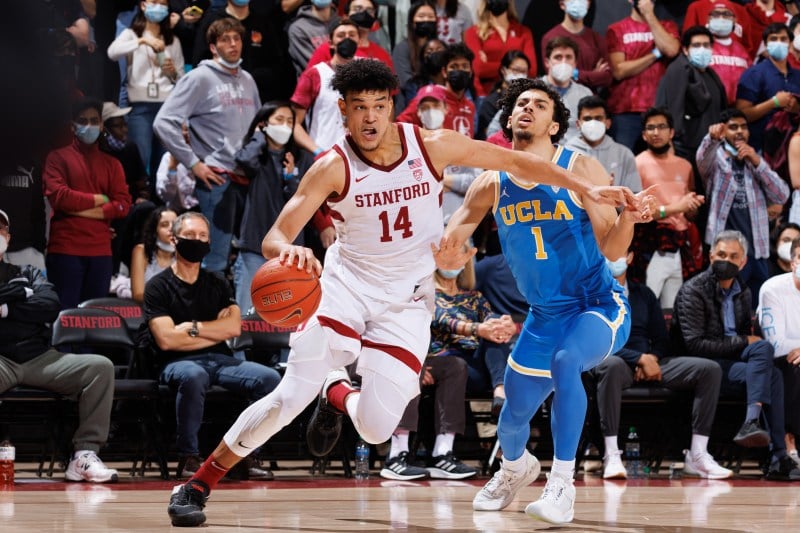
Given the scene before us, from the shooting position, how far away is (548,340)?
507 cm

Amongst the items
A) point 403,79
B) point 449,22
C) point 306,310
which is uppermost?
point 449,22

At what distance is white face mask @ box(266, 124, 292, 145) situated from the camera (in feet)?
26.9

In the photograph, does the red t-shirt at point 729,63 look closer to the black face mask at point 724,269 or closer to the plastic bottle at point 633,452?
the black face mask at point 724,269

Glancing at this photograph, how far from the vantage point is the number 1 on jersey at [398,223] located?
14.9 feet

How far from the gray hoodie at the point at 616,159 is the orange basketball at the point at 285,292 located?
16.6ft

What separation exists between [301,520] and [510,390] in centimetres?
121

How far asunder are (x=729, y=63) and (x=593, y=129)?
2290 millimetres

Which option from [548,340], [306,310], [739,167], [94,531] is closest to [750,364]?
[739,167]

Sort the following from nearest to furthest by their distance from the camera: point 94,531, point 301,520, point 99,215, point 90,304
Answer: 1. point 94,531
2. point 301,520
3. point 90,304
4. point 99,215

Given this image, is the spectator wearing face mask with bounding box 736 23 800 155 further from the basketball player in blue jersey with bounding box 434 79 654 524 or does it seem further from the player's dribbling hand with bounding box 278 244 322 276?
the player's dribbling hand with bounding box 278 244 322 276

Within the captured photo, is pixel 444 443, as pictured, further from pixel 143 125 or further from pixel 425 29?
pixel 425 29

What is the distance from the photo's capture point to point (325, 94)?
8695mm

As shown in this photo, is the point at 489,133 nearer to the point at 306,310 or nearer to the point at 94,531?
the point at 306,310

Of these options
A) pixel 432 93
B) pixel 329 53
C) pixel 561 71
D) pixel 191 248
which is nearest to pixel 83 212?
pixel 191 248
